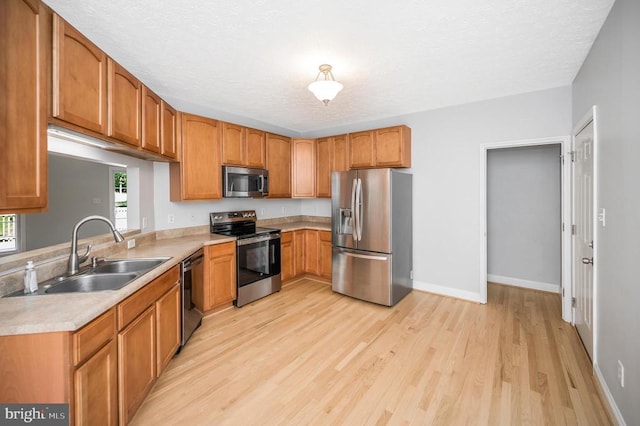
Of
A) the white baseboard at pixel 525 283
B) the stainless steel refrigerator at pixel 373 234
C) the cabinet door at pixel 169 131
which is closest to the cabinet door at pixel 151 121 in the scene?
the cabinet door at pixel 169 131

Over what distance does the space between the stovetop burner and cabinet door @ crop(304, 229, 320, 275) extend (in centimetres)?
73

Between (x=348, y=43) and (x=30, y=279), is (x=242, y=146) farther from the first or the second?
(x=30, y=279)

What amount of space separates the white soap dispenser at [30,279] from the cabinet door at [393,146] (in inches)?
146

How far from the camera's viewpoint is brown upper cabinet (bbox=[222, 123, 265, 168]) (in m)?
3.68

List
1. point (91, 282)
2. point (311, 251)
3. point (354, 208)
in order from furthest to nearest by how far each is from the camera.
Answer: point (311, 251), point (354, 208), point (91, 282)

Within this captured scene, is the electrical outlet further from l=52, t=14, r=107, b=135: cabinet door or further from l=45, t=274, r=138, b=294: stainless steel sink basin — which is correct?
l=52, t=14, r=107, b=135: cabinet door

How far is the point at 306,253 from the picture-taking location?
459 centimetres

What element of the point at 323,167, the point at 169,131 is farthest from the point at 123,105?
the point at 323,167

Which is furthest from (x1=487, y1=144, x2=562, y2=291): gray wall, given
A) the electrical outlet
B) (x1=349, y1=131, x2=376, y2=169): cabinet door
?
the electrical outlet

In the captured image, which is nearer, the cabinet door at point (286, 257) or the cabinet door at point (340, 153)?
the cabinet door at point (286, 257)

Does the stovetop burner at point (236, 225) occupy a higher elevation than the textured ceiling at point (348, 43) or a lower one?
lower

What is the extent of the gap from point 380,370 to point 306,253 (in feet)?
8.19

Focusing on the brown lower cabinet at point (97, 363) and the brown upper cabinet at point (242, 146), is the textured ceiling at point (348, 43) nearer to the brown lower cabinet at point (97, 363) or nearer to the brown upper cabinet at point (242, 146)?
the brown upper cabinet at point (242, 146)

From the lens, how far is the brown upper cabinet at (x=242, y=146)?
368cm
